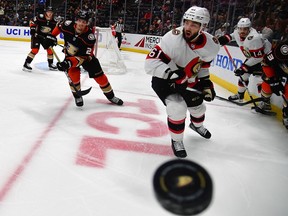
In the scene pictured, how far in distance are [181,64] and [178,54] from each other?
10cm

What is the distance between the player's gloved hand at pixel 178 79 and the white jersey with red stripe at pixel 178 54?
1.7 inches

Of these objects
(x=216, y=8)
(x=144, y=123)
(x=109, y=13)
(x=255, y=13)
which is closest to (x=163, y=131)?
(x=144, y=123)

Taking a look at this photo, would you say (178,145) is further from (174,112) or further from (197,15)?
(197,15)

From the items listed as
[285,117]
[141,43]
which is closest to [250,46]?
[285,117]

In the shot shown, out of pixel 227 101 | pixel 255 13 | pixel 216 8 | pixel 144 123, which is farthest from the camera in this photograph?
pixel 216 8

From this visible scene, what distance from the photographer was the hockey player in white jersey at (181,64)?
211 centimetres

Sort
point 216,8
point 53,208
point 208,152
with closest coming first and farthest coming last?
1. point 53,208
2. point 208,152
3. point 216,8

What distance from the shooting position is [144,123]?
9.97 feet

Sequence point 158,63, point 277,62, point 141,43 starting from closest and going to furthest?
point 158,63
point 277,62
point 141,43

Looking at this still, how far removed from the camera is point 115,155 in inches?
87.5

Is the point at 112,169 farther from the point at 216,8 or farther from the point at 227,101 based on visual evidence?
the point at 216,8

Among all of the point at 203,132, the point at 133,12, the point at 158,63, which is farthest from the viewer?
the point at 133,12

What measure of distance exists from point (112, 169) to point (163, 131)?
3.19 ft

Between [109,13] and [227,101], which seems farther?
[109,13]
